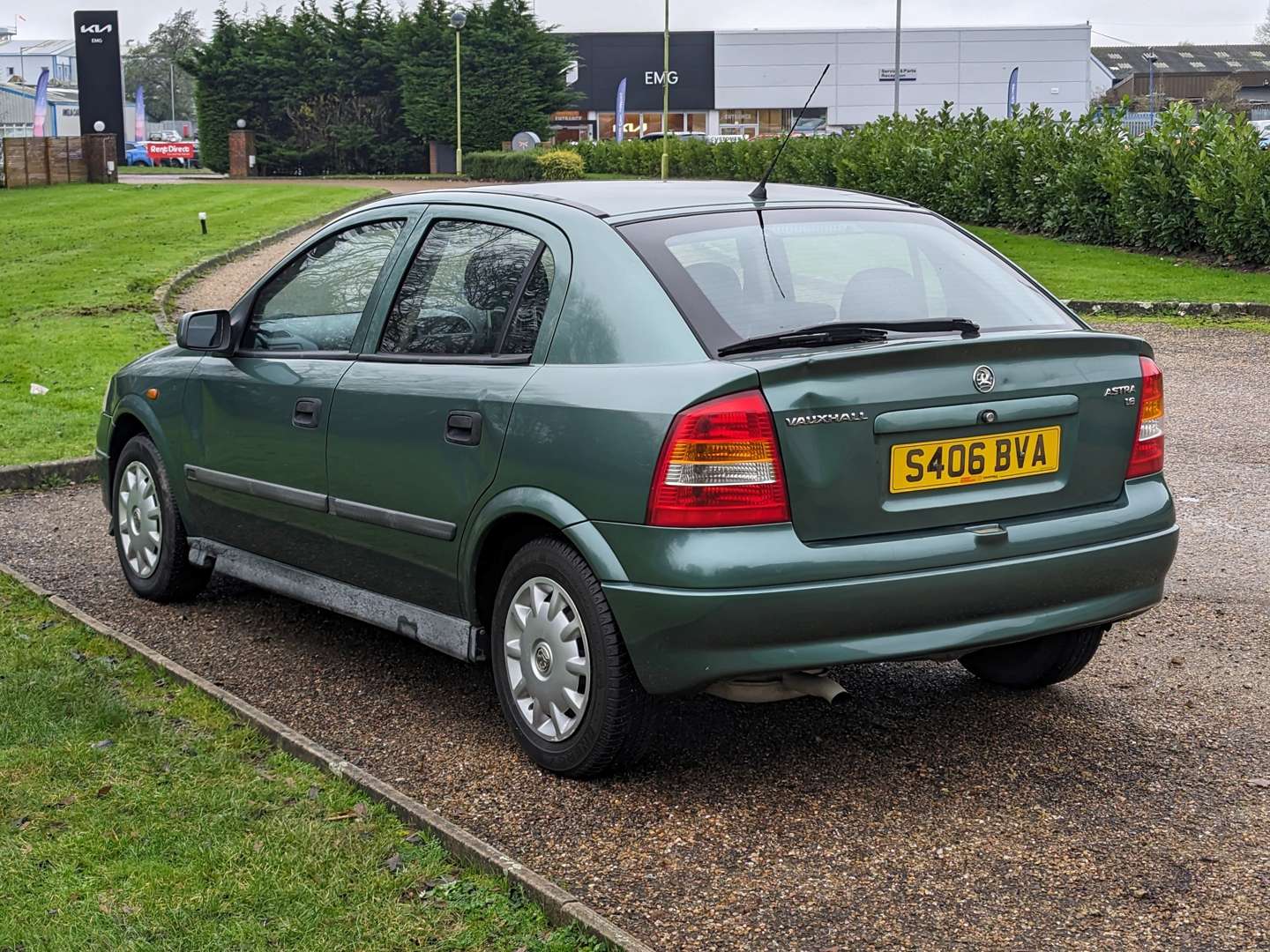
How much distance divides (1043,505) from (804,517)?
76 centimetres

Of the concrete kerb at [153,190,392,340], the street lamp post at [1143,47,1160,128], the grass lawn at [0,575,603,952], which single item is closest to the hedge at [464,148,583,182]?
the concrete kerb at [153,190,392,340]

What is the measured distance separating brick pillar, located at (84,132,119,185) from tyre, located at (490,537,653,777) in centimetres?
4210

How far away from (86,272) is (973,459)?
60.9 feet

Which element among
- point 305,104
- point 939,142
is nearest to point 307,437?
point 939,142

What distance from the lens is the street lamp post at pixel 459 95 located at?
49575 millimetres

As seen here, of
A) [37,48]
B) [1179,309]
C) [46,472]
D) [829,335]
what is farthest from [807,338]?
[37,48]

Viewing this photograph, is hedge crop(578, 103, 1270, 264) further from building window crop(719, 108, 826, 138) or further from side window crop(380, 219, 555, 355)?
building window crop(719, 108, 826, 138)

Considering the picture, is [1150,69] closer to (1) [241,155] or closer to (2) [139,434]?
(1) [241,155]

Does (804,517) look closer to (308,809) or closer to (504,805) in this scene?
(504,805)

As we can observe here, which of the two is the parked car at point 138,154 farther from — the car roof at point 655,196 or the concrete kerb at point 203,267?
the car roof at point 655,196

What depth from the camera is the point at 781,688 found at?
4.26m

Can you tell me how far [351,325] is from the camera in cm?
534

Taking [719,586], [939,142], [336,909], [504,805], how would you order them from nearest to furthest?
[336,909], [719,586], [504,805], [939,142]

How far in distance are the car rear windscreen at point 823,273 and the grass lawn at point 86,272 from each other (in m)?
6.36
